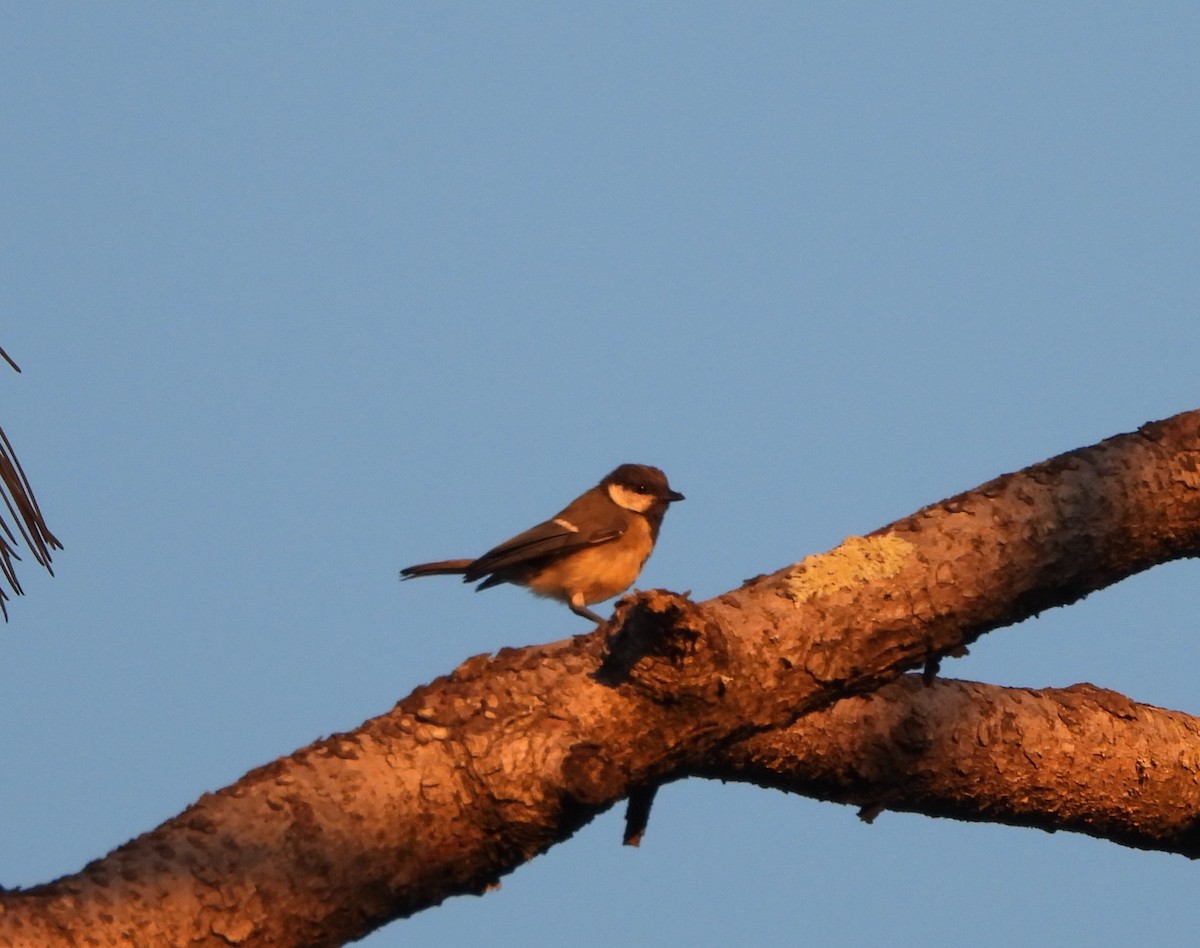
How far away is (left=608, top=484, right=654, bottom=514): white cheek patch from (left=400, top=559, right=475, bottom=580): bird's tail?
1140 millimetres

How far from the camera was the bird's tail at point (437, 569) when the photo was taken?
833 centimetres

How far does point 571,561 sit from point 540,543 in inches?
8.9

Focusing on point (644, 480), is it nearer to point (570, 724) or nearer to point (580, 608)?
point (580, 608)

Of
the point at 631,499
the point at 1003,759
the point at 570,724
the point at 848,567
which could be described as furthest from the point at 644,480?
the point at 570,724

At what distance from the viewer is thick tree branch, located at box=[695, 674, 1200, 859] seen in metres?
3.71

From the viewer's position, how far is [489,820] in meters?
2.81

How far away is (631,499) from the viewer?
9.03m

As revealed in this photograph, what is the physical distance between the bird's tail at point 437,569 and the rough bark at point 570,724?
5.13 m

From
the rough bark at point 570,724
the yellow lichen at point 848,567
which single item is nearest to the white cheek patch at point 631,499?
the rough bark at point 570,724

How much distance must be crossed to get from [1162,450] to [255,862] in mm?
2531

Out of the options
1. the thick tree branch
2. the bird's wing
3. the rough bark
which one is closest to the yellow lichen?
the rough bark

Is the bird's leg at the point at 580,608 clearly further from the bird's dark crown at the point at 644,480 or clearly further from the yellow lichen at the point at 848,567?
the yellow lichen at the point at 848,567

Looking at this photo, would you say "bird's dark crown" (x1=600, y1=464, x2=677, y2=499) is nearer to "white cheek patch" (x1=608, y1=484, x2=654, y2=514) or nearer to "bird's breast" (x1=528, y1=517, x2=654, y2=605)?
"white cheek patch" (x1=608, y1=484, x2=654, y2=514)

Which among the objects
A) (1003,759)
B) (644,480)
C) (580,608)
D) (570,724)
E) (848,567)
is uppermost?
(644,480)
